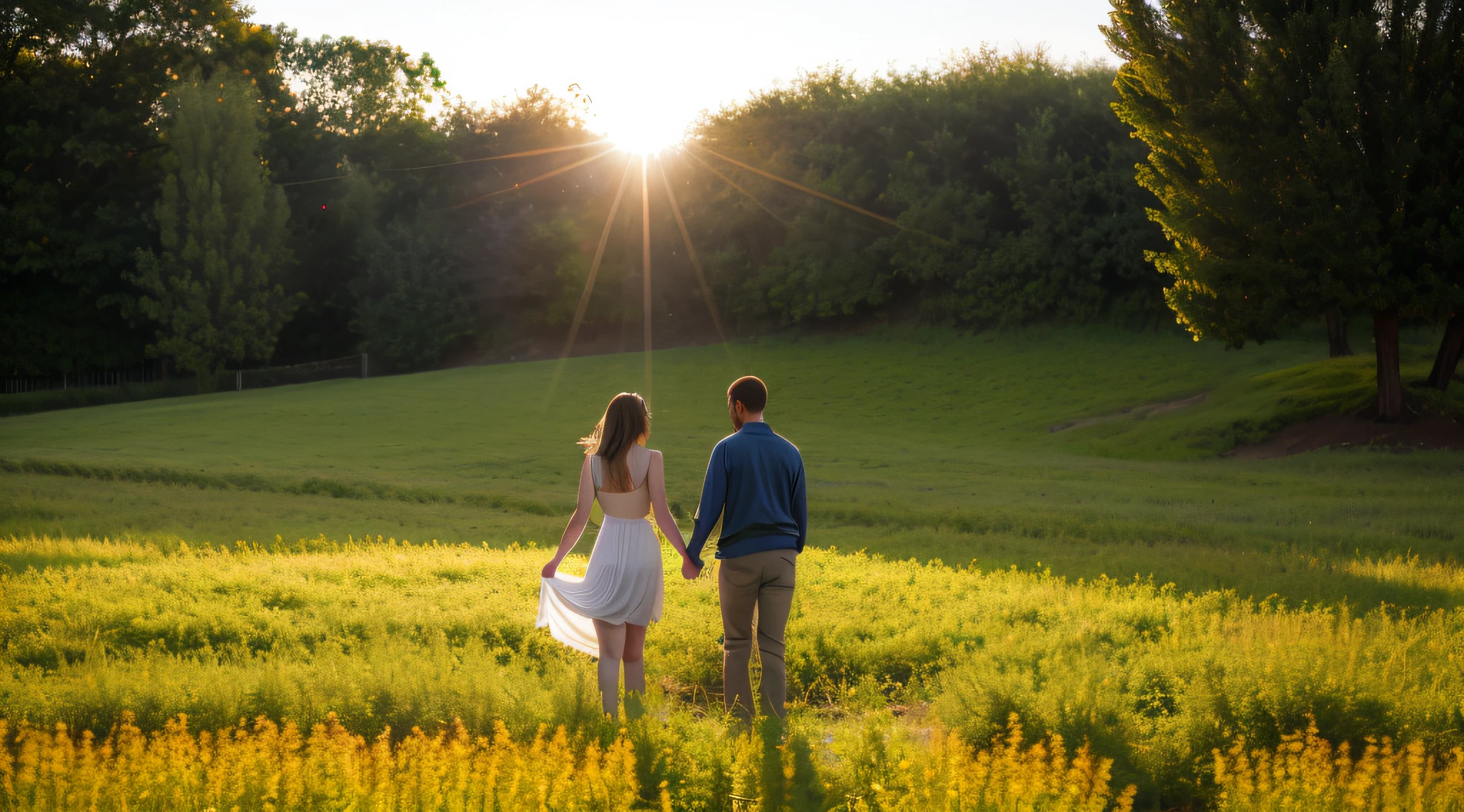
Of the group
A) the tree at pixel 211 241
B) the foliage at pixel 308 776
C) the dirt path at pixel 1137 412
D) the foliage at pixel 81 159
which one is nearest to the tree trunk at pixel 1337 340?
the dirt path at pixel 1137 412

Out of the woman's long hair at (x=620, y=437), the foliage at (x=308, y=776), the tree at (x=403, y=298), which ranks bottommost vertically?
the foliage at (x=308, y=776)

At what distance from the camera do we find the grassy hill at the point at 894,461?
13555 mm

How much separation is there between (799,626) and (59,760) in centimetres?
510

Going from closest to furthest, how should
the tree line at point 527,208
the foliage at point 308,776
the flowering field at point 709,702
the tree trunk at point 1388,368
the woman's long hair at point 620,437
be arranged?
1. the foliage at point 308,776
2. the flowering field at point 709,702
3. the woman's long hair at point 620,437
4. the tree trunk at point 1388,368
5. the tree line at point 527,208

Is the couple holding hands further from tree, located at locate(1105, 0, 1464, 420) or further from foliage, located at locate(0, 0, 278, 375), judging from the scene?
foliage, located at locate(0, 0, 278, 375)

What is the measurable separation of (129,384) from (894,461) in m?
36.7

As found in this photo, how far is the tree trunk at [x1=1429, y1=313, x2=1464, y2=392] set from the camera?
1017 inches

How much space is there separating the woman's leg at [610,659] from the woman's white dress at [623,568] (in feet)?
0.22

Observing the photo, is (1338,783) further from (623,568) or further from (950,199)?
(950,199)

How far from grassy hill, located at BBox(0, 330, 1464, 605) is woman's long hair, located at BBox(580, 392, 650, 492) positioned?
21.5ft

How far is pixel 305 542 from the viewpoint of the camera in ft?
43.4

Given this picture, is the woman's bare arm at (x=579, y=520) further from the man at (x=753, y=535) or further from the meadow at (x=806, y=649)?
the meadow at (x=806, y=649)

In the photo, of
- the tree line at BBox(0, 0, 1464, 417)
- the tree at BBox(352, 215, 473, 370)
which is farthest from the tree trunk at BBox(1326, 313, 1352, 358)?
the tree at BBox(352, 215, 473, 370)

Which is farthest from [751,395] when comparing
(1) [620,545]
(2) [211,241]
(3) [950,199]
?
(2) [211,241]
